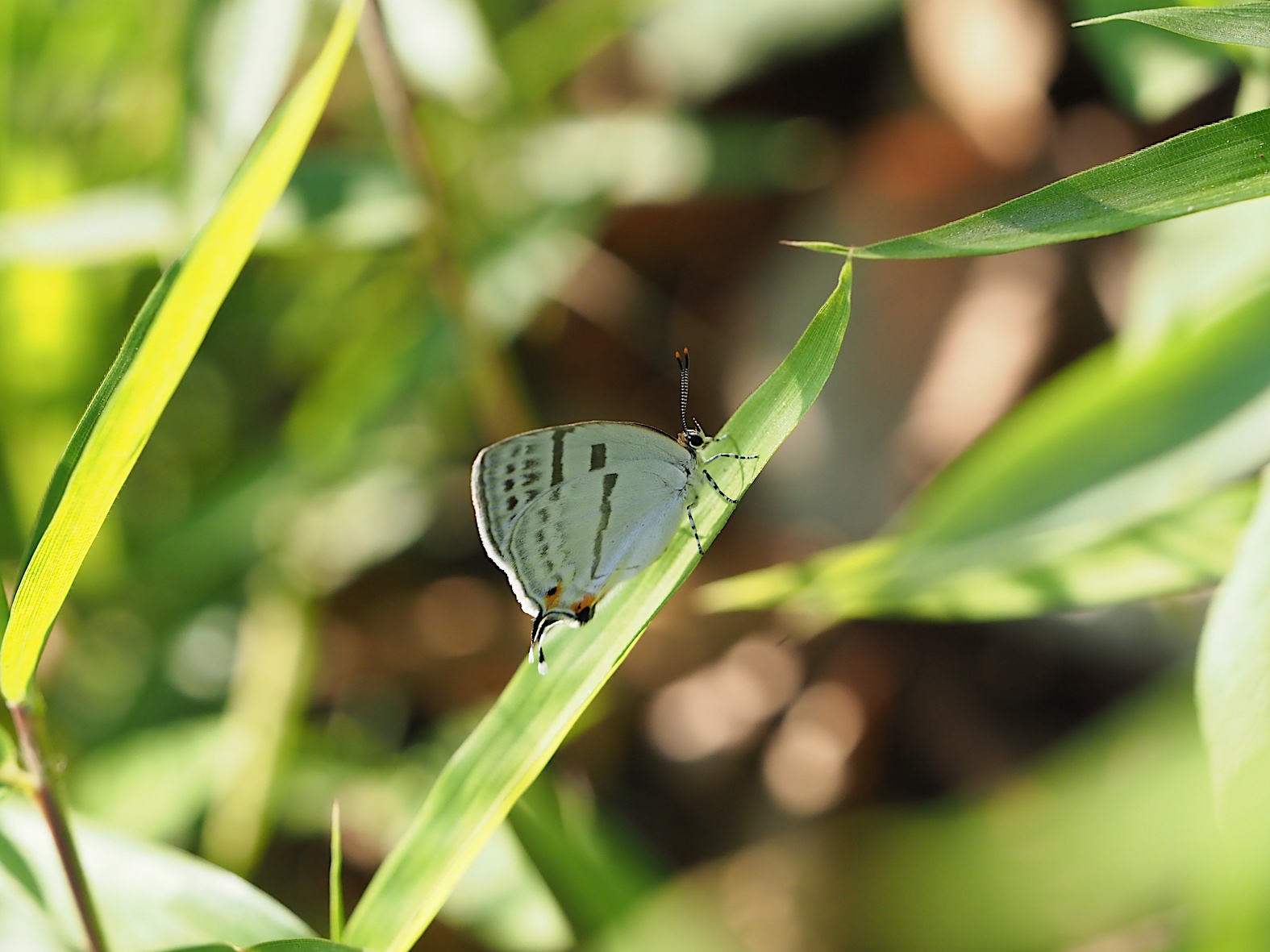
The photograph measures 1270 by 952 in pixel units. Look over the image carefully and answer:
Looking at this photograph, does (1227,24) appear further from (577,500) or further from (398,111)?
(398,111)

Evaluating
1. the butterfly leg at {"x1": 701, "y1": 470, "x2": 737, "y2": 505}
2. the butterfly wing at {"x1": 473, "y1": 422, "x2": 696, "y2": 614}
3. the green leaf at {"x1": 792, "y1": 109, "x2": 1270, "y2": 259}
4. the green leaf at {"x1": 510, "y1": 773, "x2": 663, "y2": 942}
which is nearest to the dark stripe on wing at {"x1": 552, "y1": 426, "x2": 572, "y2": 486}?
the butterfly wing at {"x1": 473, "y1": 422, "x2": 696, "y2": 614}

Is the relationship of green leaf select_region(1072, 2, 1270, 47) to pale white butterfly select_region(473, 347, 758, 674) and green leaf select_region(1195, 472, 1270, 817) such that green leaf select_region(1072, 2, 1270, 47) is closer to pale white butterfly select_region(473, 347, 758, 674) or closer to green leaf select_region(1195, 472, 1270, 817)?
green leaf select_region(1195, 472, 1270, 817)

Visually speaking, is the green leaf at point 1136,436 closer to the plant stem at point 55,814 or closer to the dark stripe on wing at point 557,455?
the dark stripe on wing at point 557,455

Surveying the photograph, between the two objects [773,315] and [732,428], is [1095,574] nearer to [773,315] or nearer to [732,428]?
[732,428]

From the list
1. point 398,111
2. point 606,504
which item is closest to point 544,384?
point 398,111

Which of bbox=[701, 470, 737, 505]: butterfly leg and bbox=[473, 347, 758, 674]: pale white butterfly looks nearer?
bbox=[701, 470, 737, 505]: butterfly leg

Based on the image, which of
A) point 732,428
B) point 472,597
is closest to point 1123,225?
point 732,428
